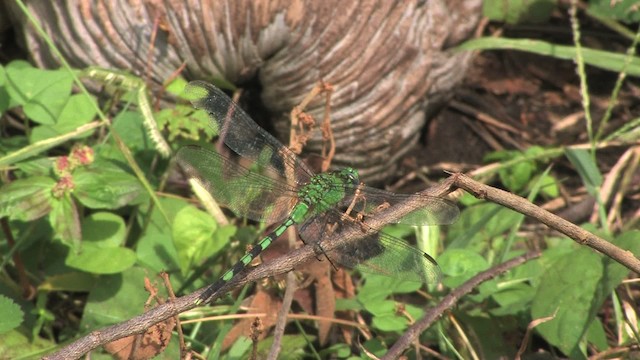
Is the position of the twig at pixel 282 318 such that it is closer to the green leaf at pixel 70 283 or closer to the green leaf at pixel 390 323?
the green leaf at pixel 390 323

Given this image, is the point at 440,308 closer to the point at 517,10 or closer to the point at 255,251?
the point at 255,251

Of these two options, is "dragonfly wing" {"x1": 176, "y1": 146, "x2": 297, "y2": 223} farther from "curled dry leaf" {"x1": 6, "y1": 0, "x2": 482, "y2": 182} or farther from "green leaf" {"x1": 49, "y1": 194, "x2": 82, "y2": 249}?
"curled dry leaf" {"x1": 6, "y1": 0, "x2": 482, "y2": 182}

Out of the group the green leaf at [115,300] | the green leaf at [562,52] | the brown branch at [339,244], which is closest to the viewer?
the brown branch at [339,244]

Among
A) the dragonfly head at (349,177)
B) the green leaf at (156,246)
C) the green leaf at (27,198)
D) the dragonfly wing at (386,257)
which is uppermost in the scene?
the dragonfly head at (349,177)

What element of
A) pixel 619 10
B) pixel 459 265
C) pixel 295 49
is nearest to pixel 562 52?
pixel 619 10

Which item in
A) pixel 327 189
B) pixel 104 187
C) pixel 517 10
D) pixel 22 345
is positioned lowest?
pixel 22 345

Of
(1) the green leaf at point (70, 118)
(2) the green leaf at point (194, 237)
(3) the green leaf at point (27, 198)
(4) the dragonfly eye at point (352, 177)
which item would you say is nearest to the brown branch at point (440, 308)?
(4) the dragonfly eye at point (352, 177)
